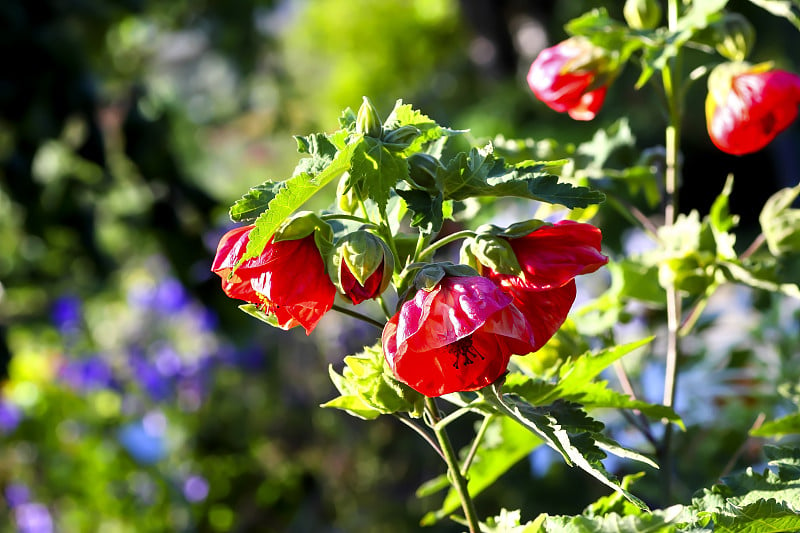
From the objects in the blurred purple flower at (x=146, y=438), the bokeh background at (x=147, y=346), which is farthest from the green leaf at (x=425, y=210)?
the blurred purple flower at (x=146, y=438)

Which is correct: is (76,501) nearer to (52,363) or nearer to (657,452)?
(52,363)

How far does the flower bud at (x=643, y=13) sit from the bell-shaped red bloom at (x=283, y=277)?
12.5 inches

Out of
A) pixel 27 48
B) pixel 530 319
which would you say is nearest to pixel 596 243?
pixel 530 319

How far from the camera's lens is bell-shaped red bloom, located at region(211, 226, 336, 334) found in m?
0.34

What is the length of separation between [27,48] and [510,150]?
0.96 meters

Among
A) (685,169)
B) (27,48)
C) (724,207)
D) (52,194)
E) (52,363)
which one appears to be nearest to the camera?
(724,207)

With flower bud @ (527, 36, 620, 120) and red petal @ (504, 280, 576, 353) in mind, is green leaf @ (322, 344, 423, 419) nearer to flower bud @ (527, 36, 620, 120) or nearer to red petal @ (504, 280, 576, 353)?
red petal @ (504, 280, 576, 353)

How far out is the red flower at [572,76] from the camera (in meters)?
0.52

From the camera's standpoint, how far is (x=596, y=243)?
0.37 metres

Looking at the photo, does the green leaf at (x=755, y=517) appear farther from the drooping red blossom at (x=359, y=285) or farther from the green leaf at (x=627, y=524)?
the drooping red blossom at (x=359, y=285)

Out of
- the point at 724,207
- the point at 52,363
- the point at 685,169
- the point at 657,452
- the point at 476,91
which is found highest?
the point at 724,207

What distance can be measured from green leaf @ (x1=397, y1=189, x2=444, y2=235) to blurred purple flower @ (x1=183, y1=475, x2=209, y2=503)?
1213mm

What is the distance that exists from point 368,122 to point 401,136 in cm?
1

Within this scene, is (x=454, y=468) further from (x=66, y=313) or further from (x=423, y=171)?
(x=66, y=313)
